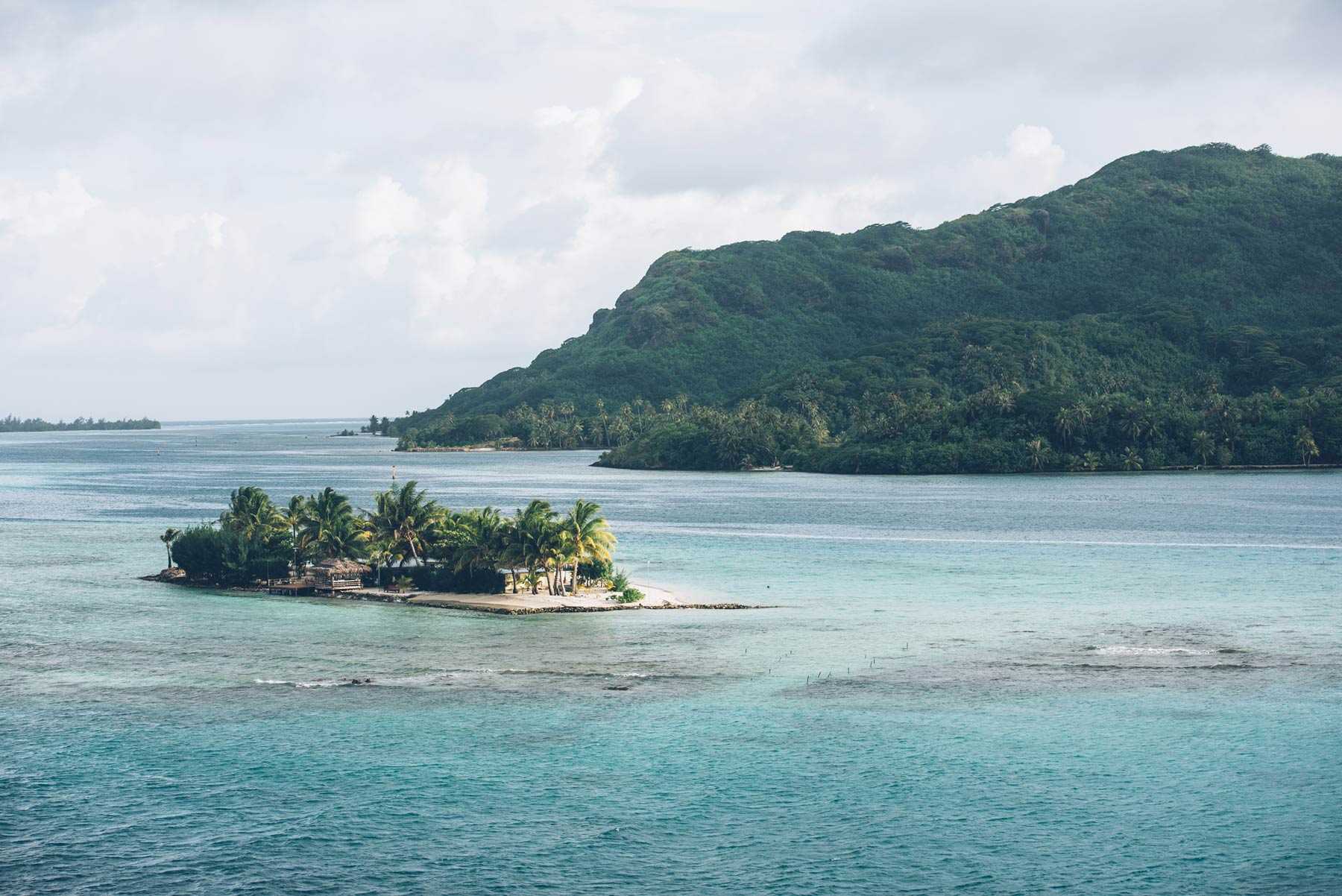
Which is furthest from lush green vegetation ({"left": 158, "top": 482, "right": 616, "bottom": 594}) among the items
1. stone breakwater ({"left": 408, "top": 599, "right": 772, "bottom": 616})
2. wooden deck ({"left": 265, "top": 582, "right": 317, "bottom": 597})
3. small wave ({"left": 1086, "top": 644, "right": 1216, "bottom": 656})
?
small wave ({"left": 1086, "top": 644, "right": 1216, "bottom": 656})

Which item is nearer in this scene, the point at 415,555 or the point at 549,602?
the point at 549,602

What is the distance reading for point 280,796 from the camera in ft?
163

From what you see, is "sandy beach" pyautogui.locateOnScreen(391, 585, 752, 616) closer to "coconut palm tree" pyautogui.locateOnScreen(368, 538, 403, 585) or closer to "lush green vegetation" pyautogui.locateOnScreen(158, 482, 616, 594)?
"lush green vegetation" pyautogui.locateOnScreen(158, 482, 616, 594)

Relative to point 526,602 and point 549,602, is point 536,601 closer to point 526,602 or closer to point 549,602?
point 526,602

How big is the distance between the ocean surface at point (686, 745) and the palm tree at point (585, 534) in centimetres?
635

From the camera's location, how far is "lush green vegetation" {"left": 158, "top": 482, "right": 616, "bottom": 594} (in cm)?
9412

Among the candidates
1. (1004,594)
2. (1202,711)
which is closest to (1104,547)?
(1004,594)

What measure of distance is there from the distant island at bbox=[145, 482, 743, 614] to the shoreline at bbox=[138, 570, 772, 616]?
0.13 m

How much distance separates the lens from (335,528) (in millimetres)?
105125

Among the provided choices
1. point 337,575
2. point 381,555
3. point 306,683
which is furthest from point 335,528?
point 306,683

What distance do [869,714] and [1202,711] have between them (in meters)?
16.9

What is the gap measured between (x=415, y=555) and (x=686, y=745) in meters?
55.0

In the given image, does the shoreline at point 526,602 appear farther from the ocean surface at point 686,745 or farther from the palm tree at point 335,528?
the palm tree at point 335,528

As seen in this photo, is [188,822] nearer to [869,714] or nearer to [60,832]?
[60,832]
